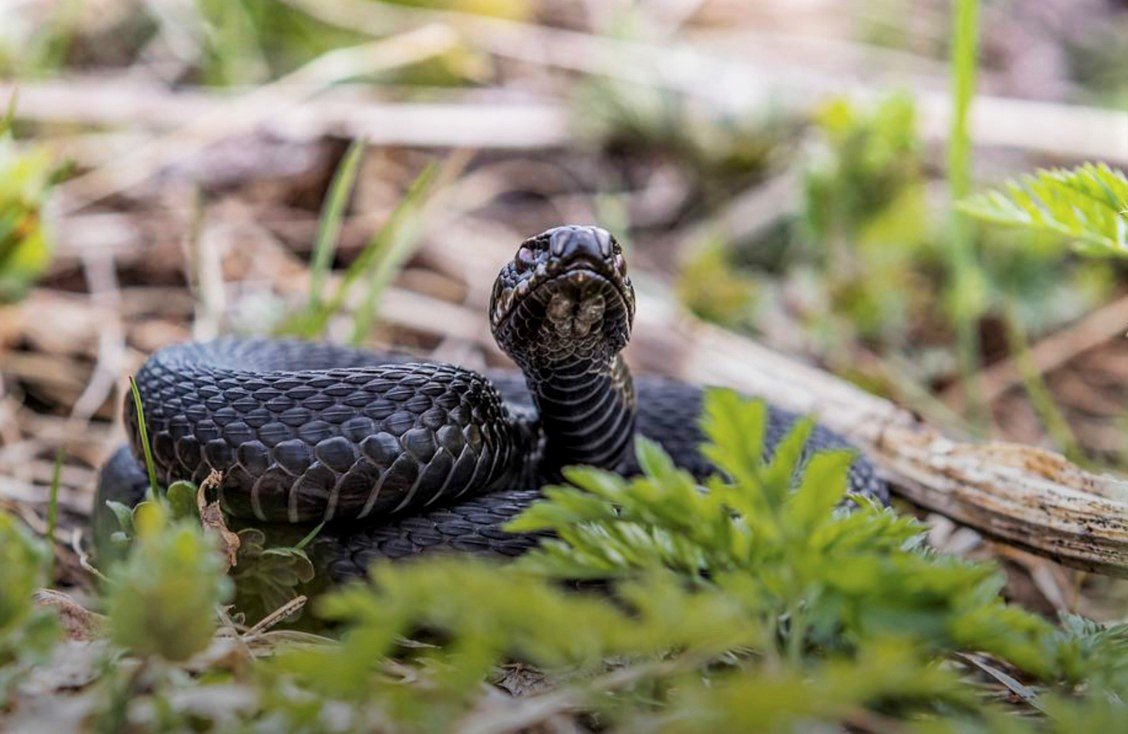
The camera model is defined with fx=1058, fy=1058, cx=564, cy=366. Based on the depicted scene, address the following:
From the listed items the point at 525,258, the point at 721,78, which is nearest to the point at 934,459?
the point at 525,258

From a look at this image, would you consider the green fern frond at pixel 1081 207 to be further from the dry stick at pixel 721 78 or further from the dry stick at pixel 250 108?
the dry stick at pixel 250 108

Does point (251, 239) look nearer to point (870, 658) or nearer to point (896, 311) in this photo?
point (896, 311)

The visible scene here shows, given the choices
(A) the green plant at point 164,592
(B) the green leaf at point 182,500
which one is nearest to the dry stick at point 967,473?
(B) the green leaf at point 182,500

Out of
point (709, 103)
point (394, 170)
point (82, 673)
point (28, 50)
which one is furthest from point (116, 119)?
point (82, 673)

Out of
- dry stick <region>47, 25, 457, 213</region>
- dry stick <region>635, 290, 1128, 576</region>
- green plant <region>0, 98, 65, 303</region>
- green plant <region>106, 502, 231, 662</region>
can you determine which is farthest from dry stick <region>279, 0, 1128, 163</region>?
green plant <region>106, 502, 231, 662</region>

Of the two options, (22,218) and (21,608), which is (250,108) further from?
(21,608)

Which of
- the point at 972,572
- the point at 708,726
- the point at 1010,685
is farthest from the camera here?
the point at 1010,685
